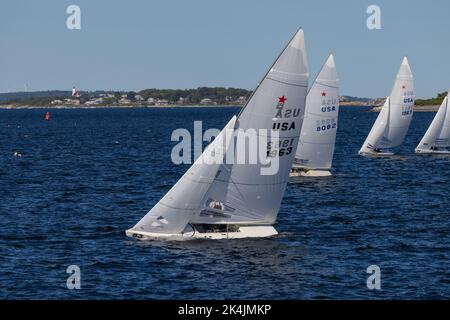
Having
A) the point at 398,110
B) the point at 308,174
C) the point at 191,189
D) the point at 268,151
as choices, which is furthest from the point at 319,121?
the point at 191,189

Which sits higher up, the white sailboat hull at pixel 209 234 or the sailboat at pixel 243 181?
the sailboat at pixel 243 181

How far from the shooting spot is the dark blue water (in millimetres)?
32719

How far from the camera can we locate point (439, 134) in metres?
90.2

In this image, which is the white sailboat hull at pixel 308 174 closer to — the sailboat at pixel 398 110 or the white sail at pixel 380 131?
the white sail at pixel 380 131

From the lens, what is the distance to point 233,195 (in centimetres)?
3972

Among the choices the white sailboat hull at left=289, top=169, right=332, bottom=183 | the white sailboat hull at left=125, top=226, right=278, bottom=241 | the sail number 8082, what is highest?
the sail number 8082

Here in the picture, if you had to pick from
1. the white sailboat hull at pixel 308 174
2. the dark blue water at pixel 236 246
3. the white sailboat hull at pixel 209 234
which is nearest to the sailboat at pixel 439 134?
the dark blue water at pixel 236 246

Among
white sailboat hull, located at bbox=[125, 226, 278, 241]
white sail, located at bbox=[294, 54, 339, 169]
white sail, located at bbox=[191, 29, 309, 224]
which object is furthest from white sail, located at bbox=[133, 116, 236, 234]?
white sail, located at bbox=[294, 54, 339, 169]

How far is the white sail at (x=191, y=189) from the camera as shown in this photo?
38594 mm

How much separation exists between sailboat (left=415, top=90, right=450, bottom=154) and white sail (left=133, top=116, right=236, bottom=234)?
52872 mm

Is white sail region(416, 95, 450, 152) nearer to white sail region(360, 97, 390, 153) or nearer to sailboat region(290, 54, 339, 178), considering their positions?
white sail region(360, 97, 390, 153)

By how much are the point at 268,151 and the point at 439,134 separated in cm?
5481

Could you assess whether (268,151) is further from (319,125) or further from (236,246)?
(319,125)
